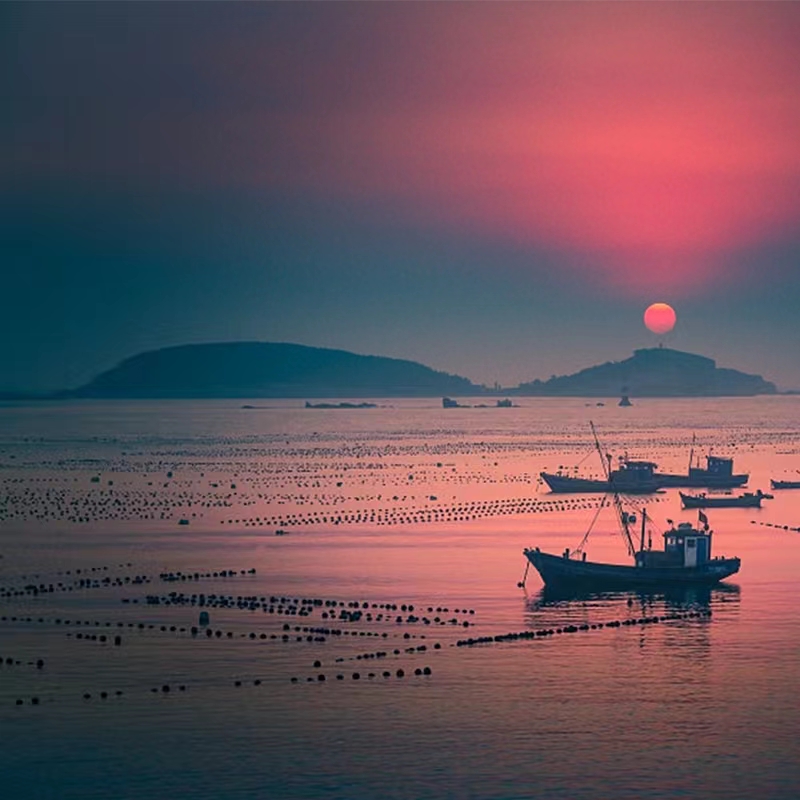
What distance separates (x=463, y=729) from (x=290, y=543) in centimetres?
4618

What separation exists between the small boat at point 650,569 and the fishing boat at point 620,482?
5994cm

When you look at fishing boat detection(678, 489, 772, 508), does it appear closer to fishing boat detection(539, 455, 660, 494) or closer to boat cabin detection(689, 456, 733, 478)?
fishing boat detection(539, 455, 660, 494)

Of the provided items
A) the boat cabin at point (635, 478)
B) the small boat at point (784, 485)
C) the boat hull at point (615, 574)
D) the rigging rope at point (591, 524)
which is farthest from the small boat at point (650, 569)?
the small boat at point (784, 485)

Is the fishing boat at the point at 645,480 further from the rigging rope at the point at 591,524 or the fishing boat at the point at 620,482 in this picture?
the rigging rope at the point at 591,524

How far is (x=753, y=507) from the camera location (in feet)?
413

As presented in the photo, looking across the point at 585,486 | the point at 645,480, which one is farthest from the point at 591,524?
the point at 645,480

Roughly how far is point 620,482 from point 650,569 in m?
69.3

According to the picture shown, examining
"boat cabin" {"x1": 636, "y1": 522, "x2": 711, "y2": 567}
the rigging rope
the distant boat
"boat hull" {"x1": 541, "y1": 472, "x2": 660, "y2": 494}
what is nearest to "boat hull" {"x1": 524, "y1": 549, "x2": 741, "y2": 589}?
"boat cabin" {"x1": 636, "y1": 522, "x2": 711, "y2": 567}

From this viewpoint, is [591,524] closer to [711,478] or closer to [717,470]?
[711,478]

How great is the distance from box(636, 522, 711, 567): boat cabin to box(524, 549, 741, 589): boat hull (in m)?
0.88

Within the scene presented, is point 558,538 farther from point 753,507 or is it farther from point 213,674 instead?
point 213,674

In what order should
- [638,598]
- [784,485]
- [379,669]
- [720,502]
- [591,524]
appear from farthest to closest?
[784,485]
[720,502]
[591,524]
[638,598]
[379,669]

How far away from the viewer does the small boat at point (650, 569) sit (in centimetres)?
7319

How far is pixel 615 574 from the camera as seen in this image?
73812 millimetres
